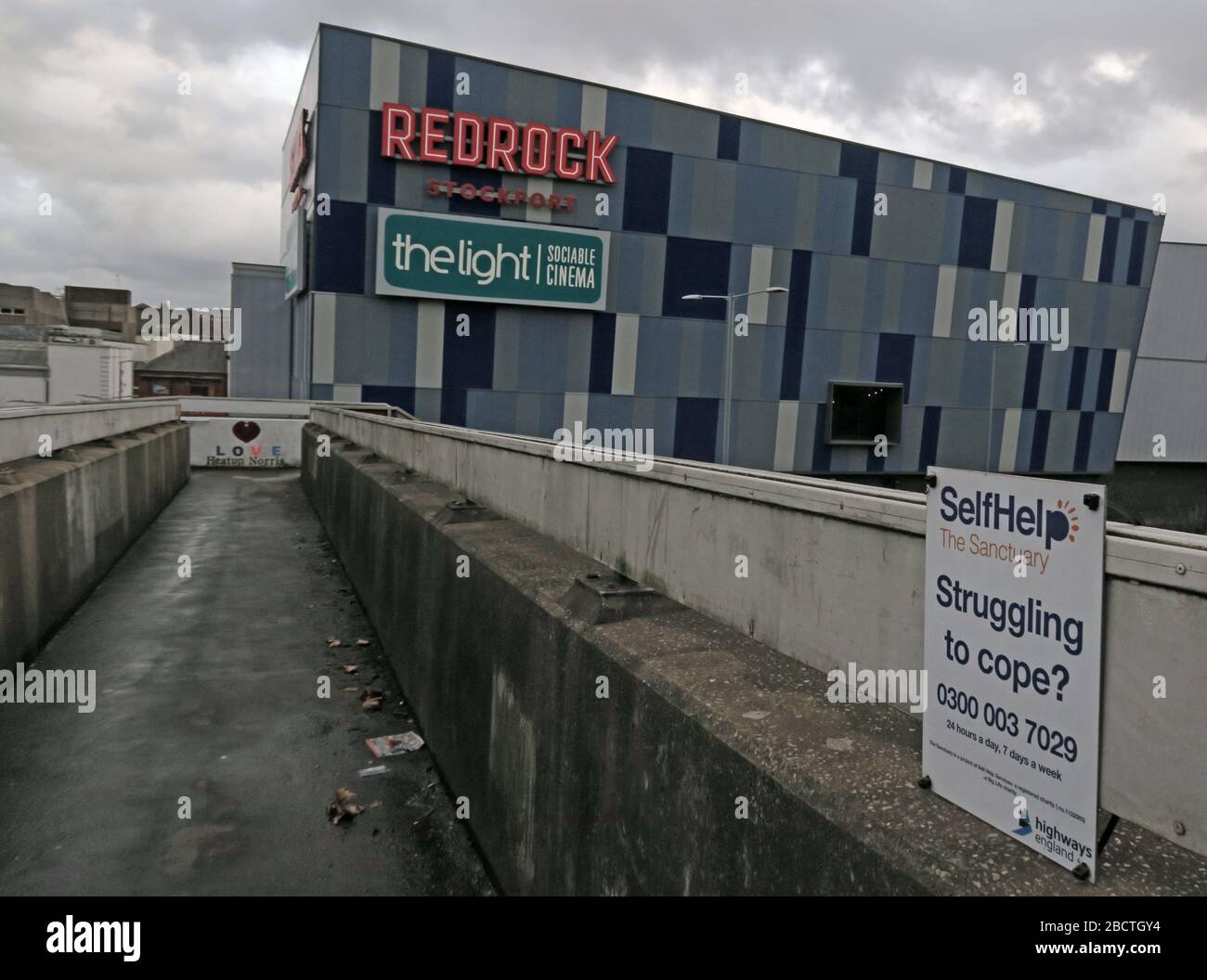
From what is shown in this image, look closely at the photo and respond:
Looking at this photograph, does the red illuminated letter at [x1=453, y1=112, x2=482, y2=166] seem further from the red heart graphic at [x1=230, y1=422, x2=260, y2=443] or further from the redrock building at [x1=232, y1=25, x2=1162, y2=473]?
the red heart graphic at [x1=230, y1=422, x2=260, y2=443]

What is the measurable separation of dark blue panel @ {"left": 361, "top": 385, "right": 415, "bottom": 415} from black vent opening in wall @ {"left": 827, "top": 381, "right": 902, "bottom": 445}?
51.4ft

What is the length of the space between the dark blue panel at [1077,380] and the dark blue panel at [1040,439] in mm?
1170

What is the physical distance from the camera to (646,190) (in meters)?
29.7

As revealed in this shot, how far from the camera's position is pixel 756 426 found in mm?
32344

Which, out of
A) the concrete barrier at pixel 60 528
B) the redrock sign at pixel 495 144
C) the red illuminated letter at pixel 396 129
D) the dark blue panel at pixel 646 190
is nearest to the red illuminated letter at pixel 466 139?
the redrock sign at pixel 495 144

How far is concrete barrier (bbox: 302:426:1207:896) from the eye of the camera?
241 cm

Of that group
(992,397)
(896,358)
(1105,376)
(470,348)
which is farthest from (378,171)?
(1105,376)

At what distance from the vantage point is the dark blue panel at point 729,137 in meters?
30.2

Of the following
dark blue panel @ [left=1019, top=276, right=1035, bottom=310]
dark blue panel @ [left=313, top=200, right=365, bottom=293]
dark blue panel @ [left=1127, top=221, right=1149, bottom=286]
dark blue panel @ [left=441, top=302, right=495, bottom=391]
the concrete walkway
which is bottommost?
the concrete walkway

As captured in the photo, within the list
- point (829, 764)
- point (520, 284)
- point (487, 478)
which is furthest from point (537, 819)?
point (520, 284)

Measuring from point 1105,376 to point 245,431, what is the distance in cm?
3462

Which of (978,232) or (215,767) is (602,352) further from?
(215,767)

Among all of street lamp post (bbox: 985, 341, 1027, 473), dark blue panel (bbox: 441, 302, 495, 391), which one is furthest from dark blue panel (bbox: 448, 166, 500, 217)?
street lamp post (bbox: 985, 341, 1027, 473)
